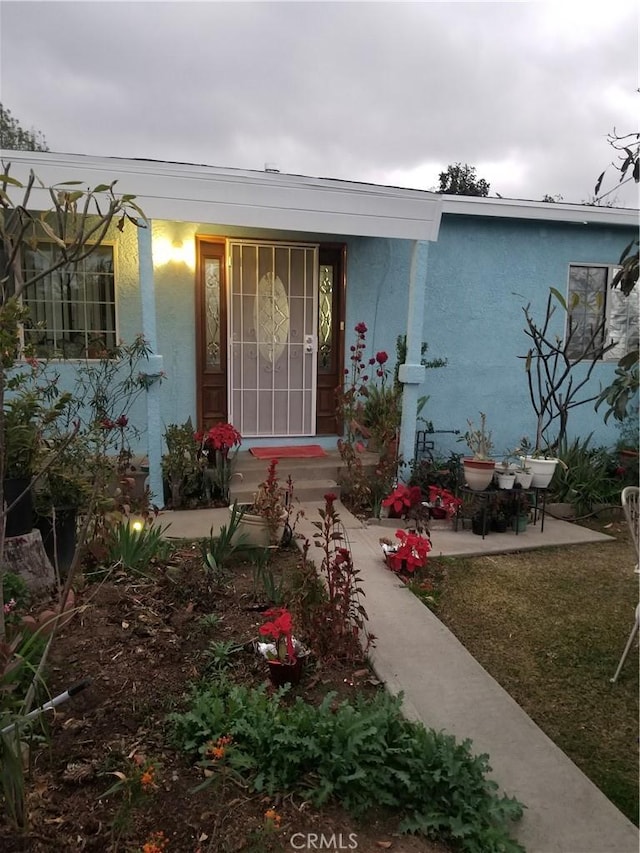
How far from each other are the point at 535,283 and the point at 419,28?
4.09 meters

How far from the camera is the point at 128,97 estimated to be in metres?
6.60

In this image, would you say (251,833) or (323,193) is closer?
(251,833)

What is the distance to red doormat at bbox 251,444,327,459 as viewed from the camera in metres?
6.32

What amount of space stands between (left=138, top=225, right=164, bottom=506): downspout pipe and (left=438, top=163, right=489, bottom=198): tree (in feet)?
63.7

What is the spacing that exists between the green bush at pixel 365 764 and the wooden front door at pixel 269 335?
466 centimetres

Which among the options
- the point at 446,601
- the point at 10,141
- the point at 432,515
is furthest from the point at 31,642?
the point at 10,141

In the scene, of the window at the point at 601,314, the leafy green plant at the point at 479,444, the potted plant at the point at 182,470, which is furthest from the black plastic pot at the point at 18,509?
the window at the point at 601,314

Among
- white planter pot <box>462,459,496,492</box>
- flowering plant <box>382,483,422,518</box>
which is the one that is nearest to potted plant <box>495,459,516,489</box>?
white planter pot <box>462,459,496,492</box>

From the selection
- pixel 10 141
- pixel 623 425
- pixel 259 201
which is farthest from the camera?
pixel 10 141

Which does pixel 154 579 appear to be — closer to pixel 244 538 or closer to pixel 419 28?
pixel 244 538

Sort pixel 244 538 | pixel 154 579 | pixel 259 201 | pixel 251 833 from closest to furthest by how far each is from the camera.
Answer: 1. pixel 251 833
2. pixel 154 579
3. pixel 244 538
4. pixel 259 201

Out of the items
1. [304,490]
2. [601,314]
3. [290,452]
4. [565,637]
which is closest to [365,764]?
[565,637]

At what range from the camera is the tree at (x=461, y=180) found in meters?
21.9

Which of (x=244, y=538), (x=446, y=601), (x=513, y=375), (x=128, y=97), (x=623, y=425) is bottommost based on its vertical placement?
(x=446, y=601)
